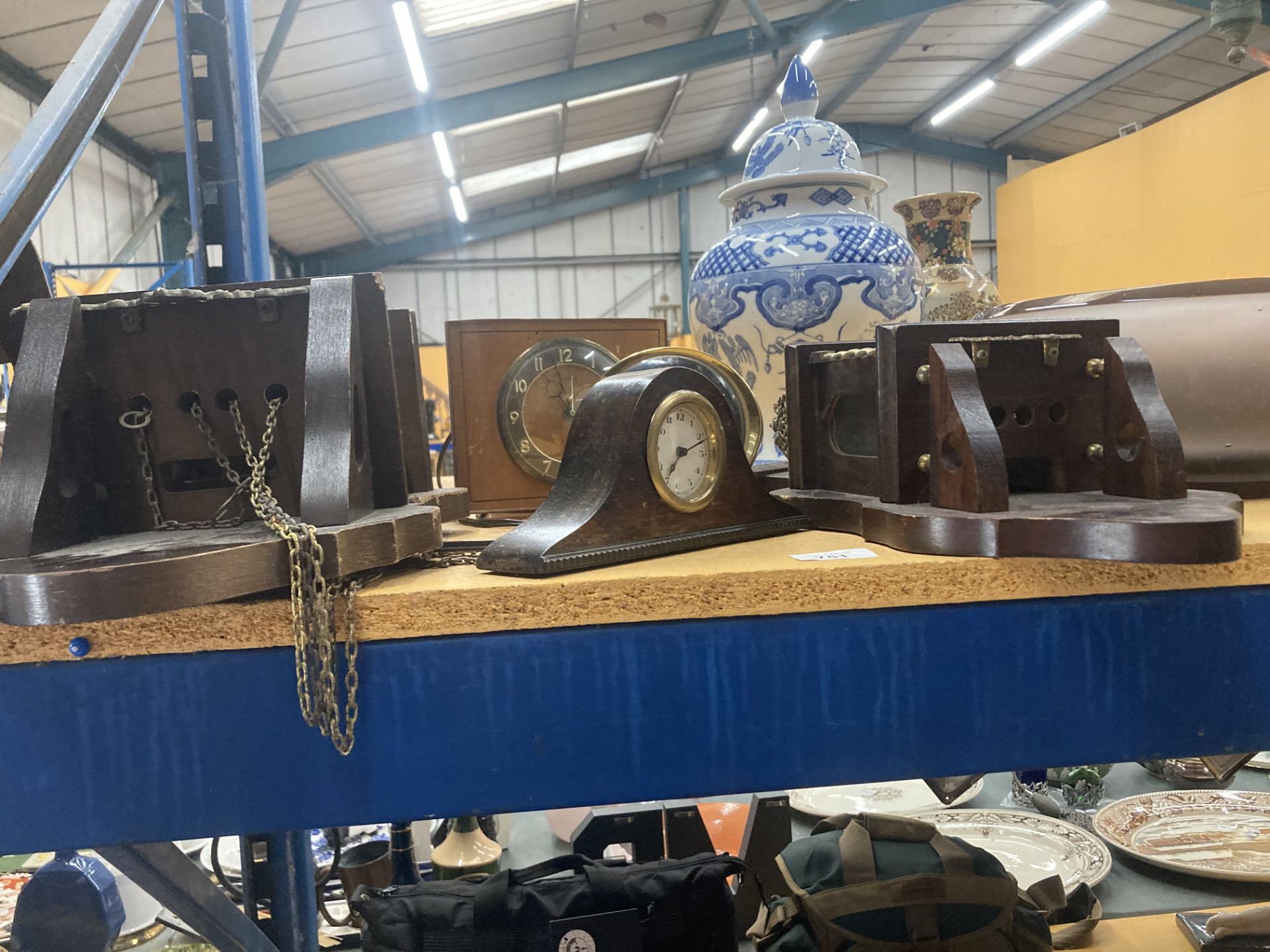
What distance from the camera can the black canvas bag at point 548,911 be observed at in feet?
3.70

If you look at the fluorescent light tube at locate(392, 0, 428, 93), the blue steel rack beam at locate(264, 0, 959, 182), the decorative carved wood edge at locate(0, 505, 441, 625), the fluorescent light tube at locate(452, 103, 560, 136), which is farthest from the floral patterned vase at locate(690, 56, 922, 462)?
the fluorescent light tube at locate(452, 103, 560, 136)

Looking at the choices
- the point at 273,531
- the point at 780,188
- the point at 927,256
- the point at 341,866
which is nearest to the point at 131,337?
the point at 273,531

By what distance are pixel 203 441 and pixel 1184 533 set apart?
0.73 m

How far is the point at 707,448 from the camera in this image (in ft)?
2.65

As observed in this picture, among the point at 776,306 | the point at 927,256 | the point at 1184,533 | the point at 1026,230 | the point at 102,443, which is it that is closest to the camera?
the point at 1184,533

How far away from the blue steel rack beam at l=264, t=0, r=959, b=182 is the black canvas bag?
4.62 m

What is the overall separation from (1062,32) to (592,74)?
374 centimetres

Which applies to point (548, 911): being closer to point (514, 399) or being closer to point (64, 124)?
point (514, 399)

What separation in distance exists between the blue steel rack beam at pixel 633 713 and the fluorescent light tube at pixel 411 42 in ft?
13.0

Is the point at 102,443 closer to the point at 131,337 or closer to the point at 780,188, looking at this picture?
the point at 131,337

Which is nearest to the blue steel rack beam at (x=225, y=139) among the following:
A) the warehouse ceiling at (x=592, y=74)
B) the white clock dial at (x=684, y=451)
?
the white clock dial at (x=684, y=451)

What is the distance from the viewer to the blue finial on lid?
4.03ft

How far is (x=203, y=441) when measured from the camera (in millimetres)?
754

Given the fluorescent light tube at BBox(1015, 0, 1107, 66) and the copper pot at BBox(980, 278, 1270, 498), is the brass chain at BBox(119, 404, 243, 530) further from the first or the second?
the fluorescent light tube at BBox(1015, 0, 1107, 66)
